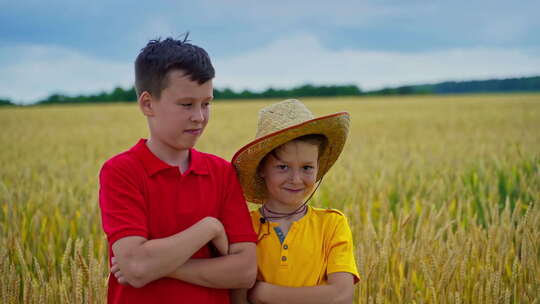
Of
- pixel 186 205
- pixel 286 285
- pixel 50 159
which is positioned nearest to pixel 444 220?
pixel 286 285

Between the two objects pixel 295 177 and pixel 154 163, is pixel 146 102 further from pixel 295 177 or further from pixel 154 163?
pixel 295 177

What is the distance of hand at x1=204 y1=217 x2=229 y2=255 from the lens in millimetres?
1540

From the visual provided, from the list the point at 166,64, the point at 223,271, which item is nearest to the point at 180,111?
the point at 166,64

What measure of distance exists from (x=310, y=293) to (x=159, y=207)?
0.58 metres

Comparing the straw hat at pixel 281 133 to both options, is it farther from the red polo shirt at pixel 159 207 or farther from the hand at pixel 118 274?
the hand at pixel 118 274

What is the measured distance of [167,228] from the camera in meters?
1.59

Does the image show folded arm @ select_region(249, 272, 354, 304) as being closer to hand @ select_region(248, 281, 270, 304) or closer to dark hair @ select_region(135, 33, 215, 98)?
hand @ select_region(248, 281, 270, 304)

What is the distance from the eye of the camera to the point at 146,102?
161cm

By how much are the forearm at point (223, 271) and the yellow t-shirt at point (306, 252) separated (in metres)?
0.10

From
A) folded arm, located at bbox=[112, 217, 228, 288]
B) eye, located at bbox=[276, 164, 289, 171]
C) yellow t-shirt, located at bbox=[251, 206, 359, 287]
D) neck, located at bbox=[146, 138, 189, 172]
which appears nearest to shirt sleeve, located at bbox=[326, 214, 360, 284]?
yellow t-shirt, located at bbox=[251, 206, 359, 287]

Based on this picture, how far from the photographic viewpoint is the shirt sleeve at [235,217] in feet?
5.39

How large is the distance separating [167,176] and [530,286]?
72.1 inches

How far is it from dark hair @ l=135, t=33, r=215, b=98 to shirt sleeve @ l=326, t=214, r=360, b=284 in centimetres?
72

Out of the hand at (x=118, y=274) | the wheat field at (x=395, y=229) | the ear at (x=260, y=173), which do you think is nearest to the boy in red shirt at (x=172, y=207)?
the hand at (x=118, y=274)
